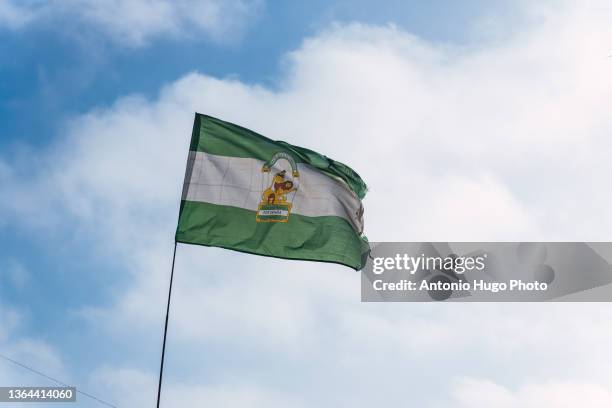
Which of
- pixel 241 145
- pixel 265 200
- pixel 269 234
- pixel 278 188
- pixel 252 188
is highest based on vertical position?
pixel 241 145

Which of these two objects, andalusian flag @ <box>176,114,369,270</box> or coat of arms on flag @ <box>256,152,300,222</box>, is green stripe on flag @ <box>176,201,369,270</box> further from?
coat of arms on flag @ <box>256,152,300,222</box>

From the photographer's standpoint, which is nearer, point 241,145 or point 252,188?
point 252,188

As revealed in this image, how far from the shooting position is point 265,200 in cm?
2227

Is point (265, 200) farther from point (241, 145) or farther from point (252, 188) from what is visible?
point (241, 145)

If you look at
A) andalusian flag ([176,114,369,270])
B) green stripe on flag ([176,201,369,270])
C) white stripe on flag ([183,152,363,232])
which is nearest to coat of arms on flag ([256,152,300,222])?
andalusian flag ([176,114,369,270])

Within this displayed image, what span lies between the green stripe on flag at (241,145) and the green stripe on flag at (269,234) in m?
1.73

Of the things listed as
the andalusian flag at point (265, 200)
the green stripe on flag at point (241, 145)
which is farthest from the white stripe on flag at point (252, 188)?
the green stripe on flag at point (241, 145)

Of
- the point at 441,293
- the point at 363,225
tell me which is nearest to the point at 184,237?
the point at 363,225

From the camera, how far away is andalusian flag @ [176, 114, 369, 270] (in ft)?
70.4

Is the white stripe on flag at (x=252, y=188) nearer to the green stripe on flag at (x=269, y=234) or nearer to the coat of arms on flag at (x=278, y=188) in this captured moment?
the coat of arms on flag at (x=278, y=188)

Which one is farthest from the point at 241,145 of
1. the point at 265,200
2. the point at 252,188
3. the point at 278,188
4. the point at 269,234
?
the point at 269,234

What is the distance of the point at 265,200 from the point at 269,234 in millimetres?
→ 1100

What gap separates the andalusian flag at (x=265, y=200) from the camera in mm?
21453

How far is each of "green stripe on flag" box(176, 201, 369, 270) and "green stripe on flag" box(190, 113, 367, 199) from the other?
68.0 inches
